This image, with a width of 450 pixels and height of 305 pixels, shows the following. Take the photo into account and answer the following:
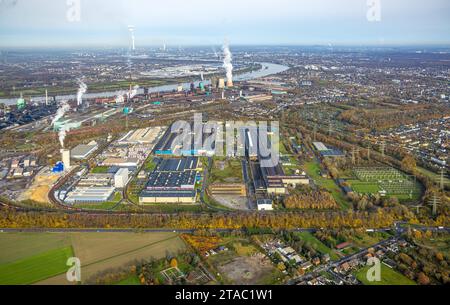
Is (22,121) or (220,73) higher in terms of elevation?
(220,73)

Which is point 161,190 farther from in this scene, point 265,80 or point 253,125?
point 265,80

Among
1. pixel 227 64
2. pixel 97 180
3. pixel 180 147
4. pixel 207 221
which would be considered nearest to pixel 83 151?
pixel 97 180

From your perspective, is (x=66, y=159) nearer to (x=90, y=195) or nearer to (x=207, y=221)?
(x=90, y=195)

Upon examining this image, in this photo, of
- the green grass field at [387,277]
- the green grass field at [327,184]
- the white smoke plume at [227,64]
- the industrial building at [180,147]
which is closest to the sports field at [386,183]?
the green grass field at [327,184]

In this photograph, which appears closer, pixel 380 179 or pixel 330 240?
pixel 330 240

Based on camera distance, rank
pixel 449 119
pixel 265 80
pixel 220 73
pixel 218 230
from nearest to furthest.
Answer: pixel 218 230
pixel 449 119
pixel 265 80
pixel 220 73

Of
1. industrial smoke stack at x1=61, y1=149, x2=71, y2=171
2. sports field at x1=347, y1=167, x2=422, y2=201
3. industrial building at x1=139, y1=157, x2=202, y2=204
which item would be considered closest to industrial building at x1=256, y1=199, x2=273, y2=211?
industrial building at x1=139, y1=157, x2=202, y2=204

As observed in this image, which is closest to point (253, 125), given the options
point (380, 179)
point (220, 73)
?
point (380, 179)
